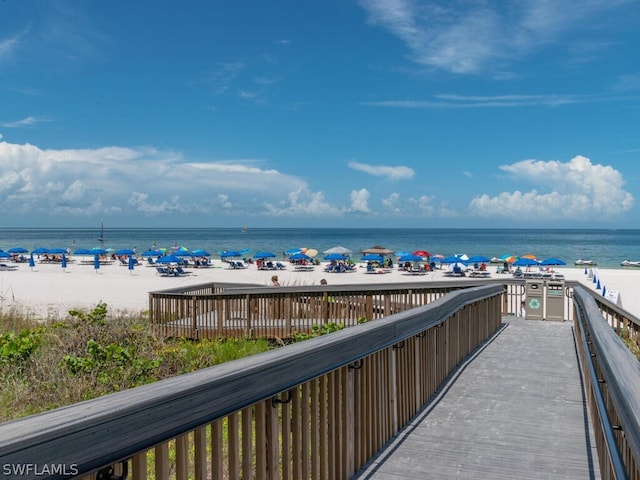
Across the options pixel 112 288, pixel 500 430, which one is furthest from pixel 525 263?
pixel 500 430

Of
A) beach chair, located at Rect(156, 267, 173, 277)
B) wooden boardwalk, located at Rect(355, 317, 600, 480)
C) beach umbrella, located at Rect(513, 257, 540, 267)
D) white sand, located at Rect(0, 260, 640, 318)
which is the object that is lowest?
white sand, located at Rect(0, 260, 640, 318)

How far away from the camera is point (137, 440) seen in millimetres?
1842

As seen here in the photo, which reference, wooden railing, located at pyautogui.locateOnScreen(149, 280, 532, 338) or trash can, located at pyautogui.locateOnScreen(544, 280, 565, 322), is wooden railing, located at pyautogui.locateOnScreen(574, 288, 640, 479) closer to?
wooden railing, located at pyautogui.locateOnScreen(149, 280, 532, 338)

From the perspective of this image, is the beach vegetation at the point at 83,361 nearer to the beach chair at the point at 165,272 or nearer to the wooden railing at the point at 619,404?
the wooden railing at the point at 619,404

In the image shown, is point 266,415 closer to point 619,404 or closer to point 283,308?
point 619,404

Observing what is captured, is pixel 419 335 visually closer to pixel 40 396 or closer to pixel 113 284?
pixel 40 396

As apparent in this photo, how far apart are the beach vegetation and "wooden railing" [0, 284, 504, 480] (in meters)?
2.89

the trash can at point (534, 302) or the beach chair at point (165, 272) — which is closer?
the trash can at point (534, 302)

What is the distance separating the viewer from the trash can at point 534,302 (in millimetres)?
13445

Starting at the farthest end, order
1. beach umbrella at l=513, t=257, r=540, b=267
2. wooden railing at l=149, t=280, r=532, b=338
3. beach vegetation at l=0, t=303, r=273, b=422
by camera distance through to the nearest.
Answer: beach umbrella at l=513, t=257, r=540, b=267, wooden railing at l=149, t=280, r=532, b=338, beach vegetation at l=0, t=303, r=273, b=422

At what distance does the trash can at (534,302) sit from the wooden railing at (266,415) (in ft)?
26.6

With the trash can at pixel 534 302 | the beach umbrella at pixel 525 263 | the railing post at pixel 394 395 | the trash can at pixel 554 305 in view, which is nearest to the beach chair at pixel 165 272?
the beach umbrella at pixel 525 263

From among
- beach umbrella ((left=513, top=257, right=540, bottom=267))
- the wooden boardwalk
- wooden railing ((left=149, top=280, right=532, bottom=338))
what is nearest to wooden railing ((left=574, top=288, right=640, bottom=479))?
the wooden boardwalk

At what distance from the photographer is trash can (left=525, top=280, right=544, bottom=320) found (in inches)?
529
